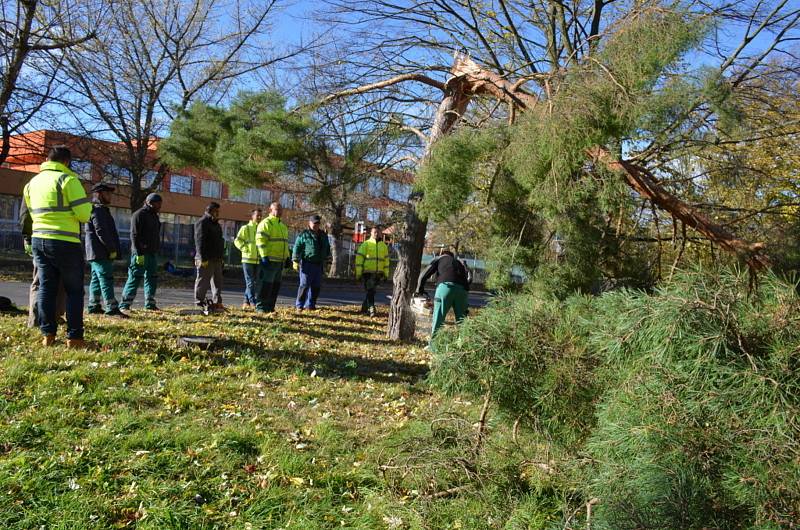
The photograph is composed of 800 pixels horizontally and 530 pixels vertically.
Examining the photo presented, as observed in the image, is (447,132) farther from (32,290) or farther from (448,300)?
(32,290)

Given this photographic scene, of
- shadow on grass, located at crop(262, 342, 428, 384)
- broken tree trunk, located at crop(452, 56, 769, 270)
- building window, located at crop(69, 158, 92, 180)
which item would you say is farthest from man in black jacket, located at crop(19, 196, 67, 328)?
building window, located at crop(69, 158, 92, 180)

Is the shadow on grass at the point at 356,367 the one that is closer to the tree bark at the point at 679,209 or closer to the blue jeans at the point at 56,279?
the blue jeans at the point at 56,279

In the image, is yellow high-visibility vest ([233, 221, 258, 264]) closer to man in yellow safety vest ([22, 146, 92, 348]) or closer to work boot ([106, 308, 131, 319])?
work boot ([106, 308, 131, 319])

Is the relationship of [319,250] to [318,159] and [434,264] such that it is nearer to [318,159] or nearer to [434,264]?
[318,159]

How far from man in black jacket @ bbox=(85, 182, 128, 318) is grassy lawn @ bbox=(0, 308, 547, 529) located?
160 cm

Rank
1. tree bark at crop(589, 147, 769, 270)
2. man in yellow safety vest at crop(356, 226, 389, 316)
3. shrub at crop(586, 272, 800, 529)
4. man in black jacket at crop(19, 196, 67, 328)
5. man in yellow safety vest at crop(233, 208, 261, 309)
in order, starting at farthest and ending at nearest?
man in yellow safety vest at crop(356, 226, 389, 316), man in yellow safety vest at crop(233, 208, 261, 309), man in black jacket at crop(19, 196, 67, 328), tree bark at crop(589, 147, 769, 270), shrub at crop(586, 272, 800, 529)

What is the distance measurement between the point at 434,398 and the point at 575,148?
252 centimetres

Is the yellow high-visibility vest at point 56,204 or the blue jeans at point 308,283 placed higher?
the yellow high-visibility vest at point 56,204

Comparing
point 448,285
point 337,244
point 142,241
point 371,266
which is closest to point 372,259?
point 371,266

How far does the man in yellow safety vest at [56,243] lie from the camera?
5262 millimetres

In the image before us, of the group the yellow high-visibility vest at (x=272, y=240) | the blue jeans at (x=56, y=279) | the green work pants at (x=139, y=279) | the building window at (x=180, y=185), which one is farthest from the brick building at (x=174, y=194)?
the blue jeans at (x=56, y=279)

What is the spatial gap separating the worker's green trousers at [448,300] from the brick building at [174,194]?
2.35 meters

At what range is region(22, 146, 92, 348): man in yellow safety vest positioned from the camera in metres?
5.26

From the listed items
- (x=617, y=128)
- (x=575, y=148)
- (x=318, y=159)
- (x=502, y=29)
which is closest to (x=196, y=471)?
(x=575, y=148)
